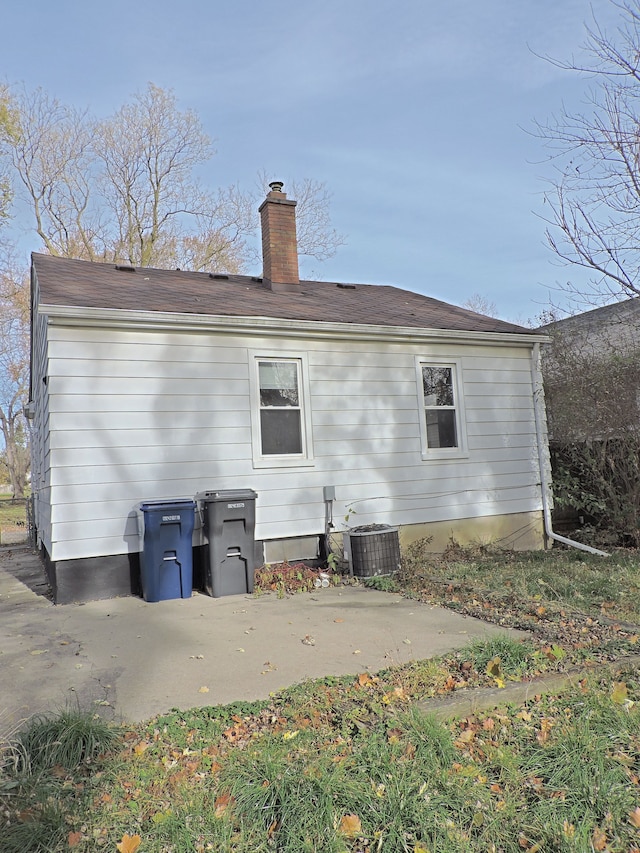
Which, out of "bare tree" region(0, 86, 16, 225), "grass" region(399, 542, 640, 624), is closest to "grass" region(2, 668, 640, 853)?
"grass" region(399, 542, 640, 624)

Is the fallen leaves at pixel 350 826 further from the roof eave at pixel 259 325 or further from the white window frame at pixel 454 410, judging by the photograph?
the white window frame at pixel 454 410

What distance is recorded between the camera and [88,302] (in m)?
7.23

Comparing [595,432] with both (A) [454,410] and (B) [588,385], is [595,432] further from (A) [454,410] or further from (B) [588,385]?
(A) [454,410]

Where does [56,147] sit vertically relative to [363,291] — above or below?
above

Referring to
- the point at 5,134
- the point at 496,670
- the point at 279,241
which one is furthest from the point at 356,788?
the point at 5,134

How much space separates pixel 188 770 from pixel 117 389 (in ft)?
17.4

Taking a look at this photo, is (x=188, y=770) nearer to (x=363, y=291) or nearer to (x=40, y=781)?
(x=40, y=781)

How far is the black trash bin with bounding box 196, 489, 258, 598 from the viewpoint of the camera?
23.1 feet

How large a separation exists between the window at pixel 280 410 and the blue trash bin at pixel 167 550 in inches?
61.9

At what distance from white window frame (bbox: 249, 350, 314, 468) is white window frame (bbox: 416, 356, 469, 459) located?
75.6 inches

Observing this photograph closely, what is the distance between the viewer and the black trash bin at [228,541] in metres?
7.03

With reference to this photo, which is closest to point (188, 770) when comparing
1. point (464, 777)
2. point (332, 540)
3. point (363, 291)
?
point (464, 777)

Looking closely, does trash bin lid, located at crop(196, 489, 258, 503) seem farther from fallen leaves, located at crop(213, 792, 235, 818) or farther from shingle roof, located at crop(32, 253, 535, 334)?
fallen leaves, located at crop(213, 792, 235, 818)

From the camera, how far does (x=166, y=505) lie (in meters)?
6.79
